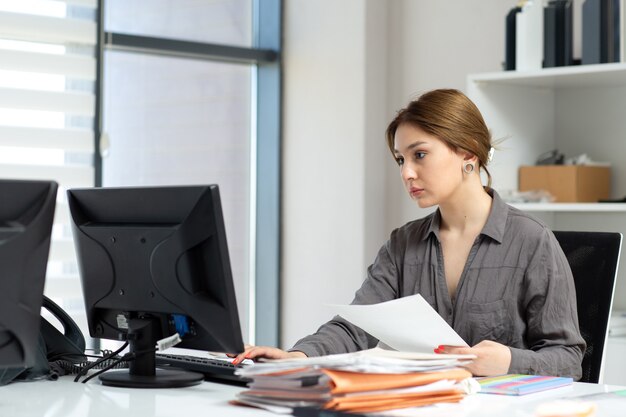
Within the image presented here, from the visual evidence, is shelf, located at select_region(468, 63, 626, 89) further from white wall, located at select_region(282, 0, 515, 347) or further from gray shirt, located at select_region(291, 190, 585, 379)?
gray shirt, located at select_region(291, 190, 585, 379)

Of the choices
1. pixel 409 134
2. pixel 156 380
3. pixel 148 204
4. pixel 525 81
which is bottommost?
pixel 156 380

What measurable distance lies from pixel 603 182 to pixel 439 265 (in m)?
1.22

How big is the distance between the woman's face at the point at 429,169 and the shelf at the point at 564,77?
0.94m

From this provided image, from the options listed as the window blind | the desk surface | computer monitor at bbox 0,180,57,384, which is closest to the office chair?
the desk surface

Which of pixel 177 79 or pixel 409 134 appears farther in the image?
pixel 177 79

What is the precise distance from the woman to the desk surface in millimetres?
355

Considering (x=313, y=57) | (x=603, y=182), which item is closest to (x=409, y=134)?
(x=603, y=182)

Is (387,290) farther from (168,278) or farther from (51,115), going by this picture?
(51,115)

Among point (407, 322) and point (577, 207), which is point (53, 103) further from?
point (407, 322)

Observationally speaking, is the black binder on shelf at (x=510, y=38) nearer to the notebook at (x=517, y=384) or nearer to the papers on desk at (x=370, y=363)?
the notebook at (x=517, y=384)

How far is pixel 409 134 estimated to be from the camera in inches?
96.9

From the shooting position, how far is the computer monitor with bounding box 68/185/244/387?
6.05ft

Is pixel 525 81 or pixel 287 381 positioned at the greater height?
pixel 525 81

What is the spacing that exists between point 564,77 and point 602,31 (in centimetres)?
20
